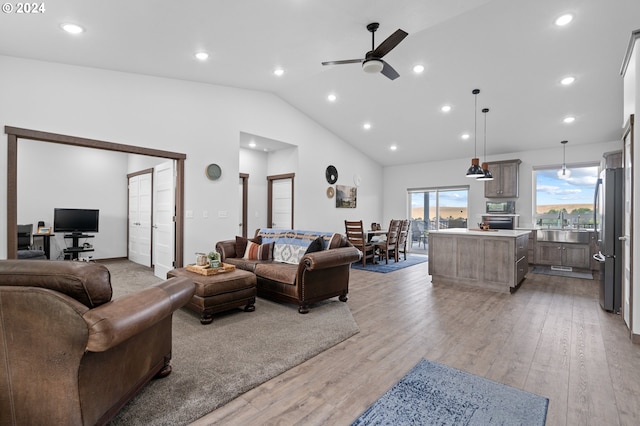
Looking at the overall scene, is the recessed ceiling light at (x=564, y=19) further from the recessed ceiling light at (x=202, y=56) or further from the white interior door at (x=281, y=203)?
the white interior door at (x=281, y=203)

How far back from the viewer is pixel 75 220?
20.8 feet

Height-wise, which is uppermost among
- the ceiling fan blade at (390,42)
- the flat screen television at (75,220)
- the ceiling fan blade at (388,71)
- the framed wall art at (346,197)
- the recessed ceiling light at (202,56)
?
the recessed ceiling light at (202,56)

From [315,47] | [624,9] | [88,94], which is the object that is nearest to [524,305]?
[624,9]

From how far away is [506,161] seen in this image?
712cm

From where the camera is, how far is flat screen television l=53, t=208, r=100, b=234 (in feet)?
20.3

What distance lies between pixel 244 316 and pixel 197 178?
9.15 feet

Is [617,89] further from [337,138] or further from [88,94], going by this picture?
[88,94]

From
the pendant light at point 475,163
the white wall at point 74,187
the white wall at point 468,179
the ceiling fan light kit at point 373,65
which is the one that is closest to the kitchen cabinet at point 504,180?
the white wall at point 468,179

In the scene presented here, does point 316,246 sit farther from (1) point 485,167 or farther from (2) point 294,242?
(1) point 485,167

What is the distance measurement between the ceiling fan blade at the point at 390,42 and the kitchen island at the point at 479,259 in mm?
3104

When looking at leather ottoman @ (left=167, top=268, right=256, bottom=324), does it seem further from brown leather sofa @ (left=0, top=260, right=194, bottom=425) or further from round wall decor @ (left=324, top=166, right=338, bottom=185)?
round wall decor @ (left=324, top=166, right=338, bottom=185)

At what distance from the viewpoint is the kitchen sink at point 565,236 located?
19.8 feet

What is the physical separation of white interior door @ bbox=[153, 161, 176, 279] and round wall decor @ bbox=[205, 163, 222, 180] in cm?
55

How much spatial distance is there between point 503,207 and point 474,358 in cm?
582
